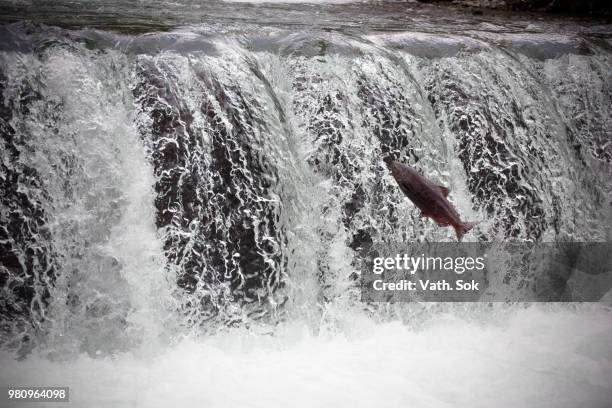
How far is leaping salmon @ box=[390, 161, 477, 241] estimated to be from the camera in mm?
2818

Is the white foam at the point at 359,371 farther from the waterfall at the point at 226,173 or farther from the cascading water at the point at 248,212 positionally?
the waterfall at the point at 226,173

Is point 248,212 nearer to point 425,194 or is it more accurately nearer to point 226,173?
point 226,173

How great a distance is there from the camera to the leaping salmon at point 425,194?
9.25 feet

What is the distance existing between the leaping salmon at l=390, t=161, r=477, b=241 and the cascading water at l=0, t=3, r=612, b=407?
0.85 m

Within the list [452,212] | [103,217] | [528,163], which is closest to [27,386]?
[103,217]

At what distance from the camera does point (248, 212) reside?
3.45 m

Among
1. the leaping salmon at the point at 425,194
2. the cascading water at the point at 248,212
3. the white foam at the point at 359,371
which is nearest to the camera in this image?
the leaping salmon at the point at 425,194

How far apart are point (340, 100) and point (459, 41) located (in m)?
1.21

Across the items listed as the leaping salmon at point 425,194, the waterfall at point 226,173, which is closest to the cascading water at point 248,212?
the waterfall at point 226,173

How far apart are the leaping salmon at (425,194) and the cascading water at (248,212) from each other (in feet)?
2.77

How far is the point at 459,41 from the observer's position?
14.5ft

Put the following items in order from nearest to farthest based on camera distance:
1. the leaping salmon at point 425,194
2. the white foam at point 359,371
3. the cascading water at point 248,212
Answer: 1. the leaping salmon at point 425,194
2. the white foam at point 359,371
3. the cascading water at point 248,212

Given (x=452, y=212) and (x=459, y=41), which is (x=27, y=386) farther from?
(x=459, y=41)

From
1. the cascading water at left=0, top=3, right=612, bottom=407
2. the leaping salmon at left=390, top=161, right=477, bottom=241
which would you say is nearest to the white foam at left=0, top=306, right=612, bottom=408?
the cascading water at left=0, top=3, right=612, bottom=407
